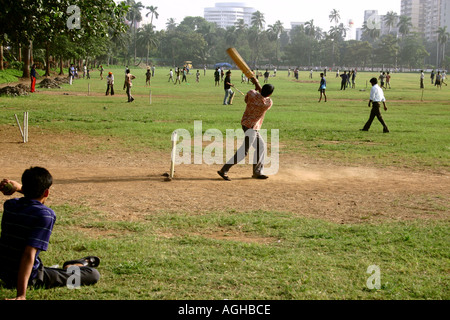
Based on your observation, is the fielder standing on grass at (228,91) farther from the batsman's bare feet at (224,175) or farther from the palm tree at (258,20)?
the palm tree at (258,20)

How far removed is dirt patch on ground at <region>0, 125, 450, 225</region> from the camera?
8.63 meters

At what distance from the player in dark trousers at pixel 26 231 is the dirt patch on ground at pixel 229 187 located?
300 cm

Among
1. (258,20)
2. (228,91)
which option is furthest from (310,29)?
(228,91)

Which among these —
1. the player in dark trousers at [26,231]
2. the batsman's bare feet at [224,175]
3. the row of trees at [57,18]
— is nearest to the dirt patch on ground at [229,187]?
the batsman's bare feet at [224,175]

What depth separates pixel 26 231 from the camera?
4633 millimetres

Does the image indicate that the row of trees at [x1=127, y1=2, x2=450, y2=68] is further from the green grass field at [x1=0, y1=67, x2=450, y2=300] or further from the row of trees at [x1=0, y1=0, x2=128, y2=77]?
the green grass field at [x1=0, y1=67, x2=450, y2=300]

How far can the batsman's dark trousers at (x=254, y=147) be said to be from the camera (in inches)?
416

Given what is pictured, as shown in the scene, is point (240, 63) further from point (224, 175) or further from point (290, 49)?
point (290, 49)

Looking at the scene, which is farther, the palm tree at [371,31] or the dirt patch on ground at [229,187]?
the palm tree at [371,31]

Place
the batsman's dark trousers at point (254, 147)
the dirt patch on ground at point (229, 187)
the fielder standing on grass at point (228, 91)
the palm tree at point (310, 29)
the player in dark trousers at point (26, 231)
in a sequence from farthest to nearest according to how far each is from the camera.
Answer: the palm tree at point (310, 29)
the fielder standing on grass at point (228, 91)
the batsman's dark trousers at point (254, 147)
the dirt patch on ground at point (229, 187)
the player in dark trousers at point (26, 231)

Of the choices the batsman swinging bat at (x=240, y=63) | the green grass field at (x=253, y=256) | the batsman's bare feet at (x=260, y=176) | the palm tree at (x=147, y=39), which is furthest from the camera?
the palm tree at (x=147, y=39)

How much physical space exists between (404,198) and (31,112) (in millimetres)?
16969
